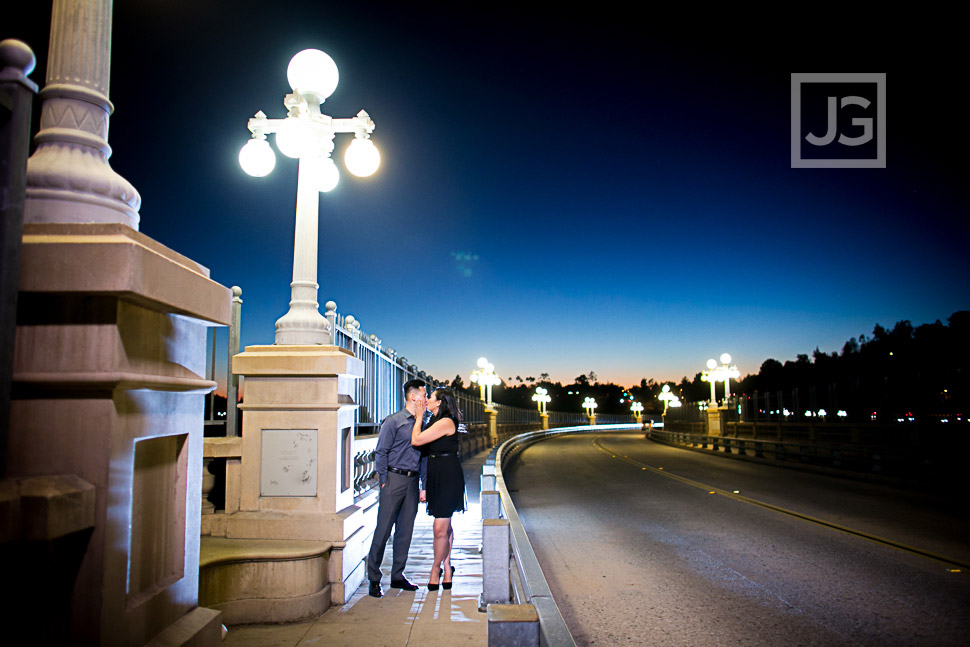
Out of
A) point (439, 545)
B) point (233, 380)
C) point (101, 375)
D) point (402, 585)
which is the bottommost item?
point (402, 585)

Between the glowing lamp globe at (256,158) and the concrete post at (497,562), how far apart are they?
4961 mm

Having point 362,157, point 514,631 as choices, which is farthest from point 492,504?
point 362,157

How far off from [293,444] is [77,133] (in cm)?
386

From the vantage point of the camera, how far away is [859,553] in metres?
8.20

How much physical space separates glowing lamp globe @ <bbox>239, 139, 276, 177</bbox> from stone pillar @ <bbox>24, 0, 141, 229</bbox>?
4.49 metres

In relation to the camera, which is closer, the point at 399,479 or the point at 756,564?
the point at 399,479

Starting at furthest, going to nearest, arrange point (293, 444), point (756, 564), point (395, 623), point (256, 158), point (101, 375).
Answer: point (756, 564) < point (256, 158) < point (293, 444) < point (395, 623) < point (101, 375)

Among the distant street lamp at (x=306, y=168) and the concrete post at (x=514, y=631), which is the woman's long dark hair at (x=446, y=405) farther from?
the concrete post at (x=514, y=631)

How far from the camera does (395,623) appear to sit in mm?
5055

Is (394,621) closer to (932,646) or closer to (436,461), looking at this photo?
(436,461)

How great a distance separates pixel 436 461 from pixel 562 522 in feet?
18.4

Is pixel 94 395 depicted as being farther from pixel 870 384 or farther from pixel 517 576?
pixel 870 384

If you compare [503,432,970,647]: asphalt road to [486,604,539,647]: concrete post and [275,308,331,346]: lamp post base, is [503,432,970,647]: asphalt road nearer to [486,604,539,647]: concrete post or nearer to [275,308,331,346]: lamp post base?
[486,604,539,647]: concrete post

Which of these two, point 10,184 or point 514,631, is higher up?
point 10,184
